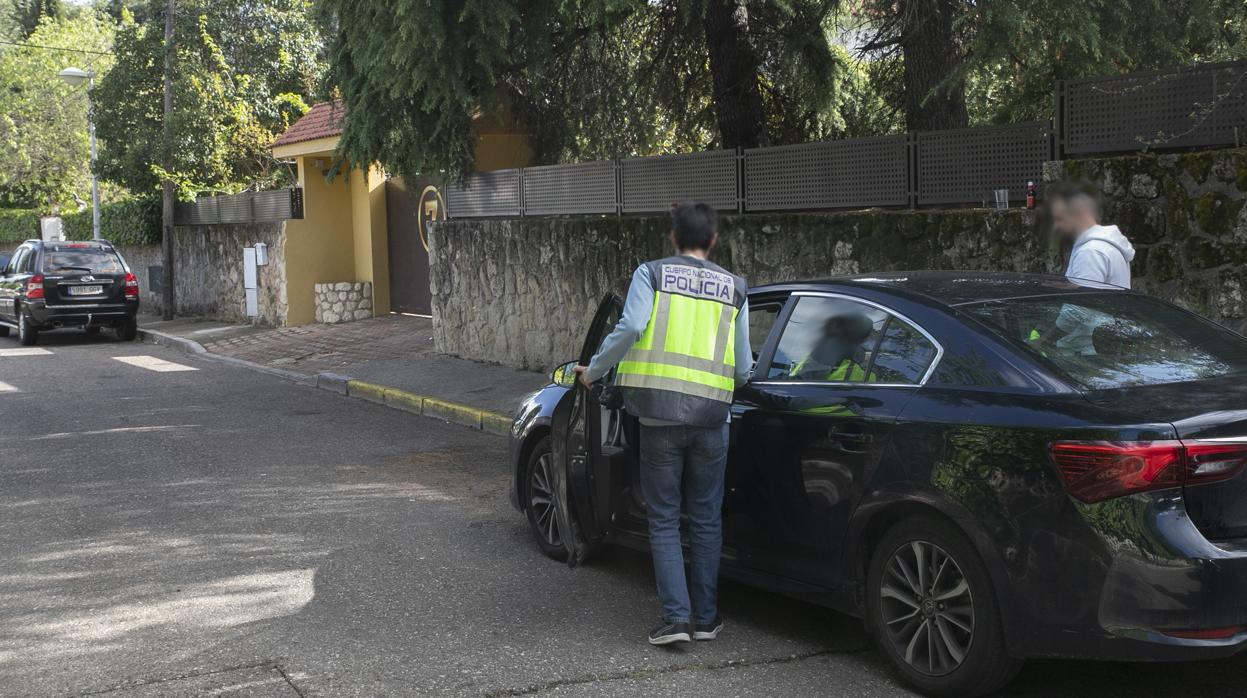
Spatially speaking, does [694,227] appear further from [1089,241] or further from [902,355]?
[1089,241]

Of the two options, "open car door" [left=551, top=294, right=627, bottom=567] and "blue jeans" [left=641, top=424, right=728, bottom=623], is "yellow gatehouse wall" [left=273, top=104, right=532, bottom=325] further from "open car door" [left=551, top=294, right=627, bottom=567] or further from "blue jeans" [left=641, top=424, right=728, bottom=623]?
"blue jeans" [left=641, top=424, right=728, bottom=623]

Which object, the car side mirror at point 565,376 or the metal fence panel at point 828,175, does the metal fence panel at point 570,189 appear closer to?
the metal fence panel at point 828,175

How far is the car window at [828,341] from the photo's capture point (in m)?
4.87

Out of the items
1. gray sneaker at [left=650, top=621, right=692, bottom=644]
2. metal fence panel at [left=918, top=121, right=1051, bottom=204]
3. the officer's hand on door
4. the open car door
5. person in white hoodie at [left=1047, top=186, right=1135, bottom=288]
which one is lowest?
gray sneaker at [left=650, top=621, right=692, bottom=644]

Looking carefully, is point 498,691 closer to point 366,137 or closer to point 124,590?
point 124,590

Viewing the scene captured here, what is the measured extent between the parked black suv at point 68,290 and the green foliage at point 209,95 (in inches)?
116

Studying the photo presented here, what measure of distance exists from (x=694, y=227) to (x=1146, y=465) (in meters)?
2.08

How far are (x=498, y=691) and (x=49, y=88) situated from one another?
146 ft

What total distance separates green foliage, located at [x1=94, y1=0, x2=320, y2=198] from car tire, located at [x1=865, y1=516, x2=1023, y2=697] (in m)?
20.9

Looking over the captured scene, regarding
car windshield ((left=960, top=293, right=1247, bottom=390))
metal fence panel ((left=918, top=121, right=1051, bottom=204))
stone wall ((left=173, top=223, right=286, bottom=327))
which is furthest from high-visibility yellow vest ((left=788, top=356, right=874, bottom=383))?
stone wall ((left=173, top=223, right=286, bottom=327))

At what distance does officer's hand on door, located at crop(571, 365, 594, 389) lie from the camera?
17.2 feet

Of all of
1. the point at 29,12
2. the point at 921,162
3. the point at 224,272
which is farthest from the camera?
the point at 29,12

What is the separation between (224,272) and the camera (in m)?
23.8

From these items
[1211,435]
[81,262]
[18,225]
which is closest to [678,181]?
[1211,435]
